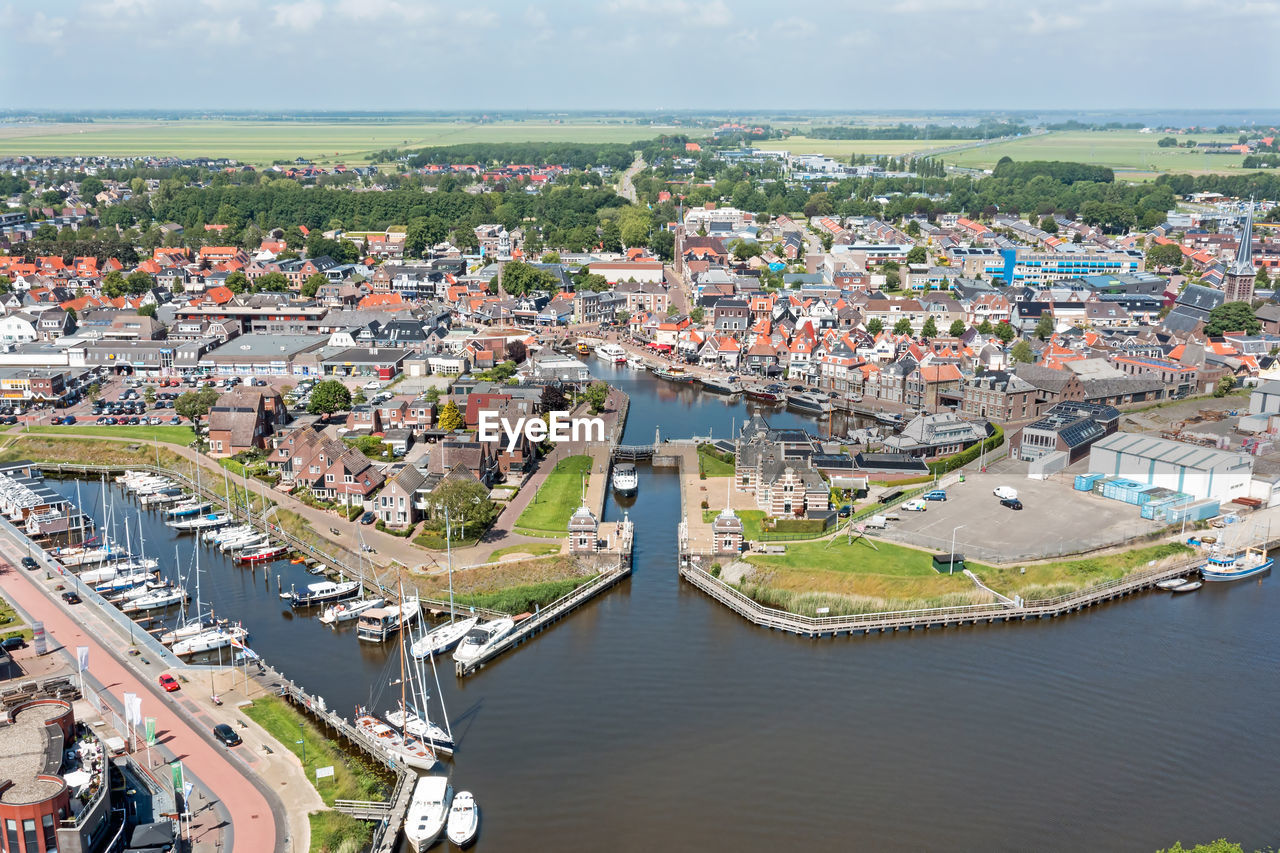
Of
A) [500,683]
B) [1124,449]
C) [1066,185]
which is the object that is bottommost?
[500,683]

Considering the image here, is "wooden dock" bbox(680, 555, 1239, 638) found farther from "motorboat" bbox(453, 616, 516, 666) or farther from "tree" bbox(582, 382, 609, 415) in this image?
"tree" bbox(582, 382, 609, 415)

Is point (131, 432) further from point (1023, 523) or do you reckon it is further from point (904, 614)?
point (1023, 523)

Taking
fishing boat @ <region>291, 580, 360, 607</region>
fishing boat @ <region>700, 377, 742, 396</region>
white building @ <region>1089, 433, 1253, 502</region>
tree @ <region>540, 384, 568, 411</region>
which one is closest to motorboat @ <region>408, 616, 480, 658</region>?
fishing boat @ <region>291, 580, 360, 607</region>

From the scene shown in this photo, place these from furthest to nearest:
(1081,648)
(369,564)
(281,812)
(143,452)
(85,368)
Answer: (85,368), (143,452), (369,564), (1081,648), (281,812)

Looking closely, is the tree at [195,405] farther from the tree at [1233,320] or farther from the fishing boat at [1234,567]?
the tree at [1233,320]

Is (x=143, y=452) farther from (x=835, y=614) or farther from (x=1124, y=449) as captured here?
(x=1124, y=449)

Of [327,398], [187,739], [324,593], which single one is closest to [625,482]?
[324,593]

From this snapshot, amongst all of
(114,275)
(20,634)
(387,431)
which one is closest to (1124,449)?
(387,431)

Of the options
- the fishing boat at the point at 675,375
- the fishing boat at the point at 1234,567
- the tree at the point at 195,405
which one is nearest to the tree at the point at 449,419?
the tree at the point at 195,405
